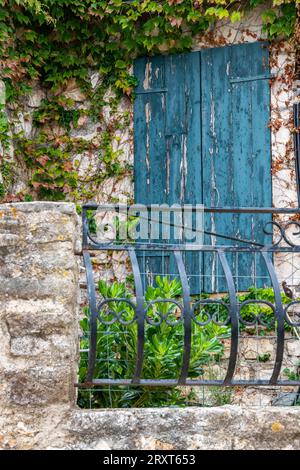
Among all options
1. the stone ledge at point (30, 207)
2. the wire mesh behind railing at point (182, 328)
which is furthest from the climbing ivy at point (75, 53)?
the stone ledge at point (30, 207)

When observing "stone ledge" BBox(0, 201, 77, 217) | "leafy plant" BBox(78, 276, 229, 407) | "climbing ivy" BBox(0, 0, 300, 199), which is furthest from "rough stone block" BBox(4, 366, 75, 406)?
"climbing ivy" BBox(0, 0, 300, 199)

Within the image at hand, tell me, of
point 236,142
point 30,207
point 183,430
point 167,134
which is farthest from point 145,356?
point 167,134

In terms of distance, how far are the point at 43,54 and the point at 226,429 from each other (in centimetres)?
487

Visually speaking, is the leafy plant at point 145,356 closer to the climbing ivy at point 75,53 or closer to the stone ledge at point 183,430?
the stone ledge at point 183,430

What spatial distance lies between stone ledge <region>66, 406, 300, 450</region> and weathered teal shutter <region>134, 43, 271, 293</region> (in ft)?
11.2

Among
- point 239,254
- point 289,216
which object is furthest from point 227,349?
point 289,216

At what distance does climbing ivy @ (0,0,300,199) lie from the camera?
6.31 metres

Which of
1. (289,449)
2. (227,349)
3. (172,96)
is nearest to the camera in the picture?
(289,449)

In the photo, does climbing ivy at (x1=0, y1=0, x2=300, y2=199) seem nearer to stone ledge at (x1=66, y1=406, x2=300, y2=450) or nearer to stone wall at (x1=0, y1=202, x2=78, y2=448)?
stone wall at (x1=0, y1=202, x2=78, y2=448)

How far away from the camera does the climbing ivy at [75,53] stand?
6.31 metres

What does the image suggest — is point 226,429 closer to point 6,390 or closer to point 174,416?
point 174,416

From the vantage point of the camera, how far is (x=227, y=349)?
18.4 feet

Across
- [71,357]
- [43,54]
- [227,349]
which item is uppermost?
[43,54]

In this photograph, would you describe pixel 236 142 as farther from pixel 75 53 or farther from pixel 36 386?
pixel 36 386
